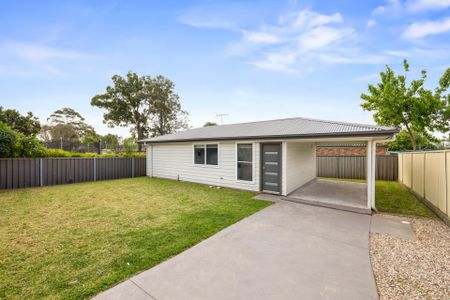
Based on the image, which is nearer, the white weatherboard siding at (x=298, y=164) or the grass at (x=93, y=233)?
the grass at (x=93, y=233)

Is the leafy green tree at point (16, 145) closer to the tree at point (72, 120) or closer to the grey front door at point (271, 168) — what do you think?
the grey front door at point (271, 168)

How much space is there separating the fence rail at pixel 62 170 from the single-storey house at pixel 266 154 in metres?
3.05

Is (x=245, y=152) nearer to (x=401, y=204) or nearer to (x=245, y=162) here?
(x=245, y=162)

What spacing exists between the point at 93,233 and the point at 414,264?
559cm

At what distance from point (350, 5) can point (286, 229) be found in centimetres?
804

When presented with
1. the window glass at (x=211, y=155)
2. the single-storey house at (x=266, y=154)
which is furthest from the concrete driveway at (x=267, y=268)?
the window glass at (x=211, y=155)

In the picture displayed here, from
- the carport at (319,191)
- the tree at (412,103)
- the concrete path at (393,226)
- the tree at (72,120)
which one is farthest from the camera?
the tree at (72,120)

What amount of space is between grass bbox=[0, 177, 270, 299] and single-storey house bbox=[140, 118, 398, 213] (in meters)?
1.31

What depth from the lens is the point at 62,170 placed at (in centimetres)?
976

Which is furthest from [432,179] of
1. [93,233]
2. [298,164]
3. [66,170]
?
[66,170]

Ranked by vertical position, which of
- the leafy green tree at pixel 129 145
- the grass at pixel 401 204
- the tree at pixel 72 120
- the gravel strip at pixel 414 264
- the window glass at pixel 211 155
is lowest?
the grass at pixel 401 204

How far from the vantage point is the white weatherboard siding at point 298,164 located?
24.3 ft

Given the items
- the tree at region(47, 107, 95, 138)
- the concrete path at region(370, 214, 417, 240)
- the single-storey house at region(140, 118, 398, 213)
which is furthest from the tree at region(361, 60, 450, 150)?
the tree at region(47, 107, 95, 138)

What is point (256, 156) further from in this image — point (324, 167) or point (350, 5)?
point (324, 167)
